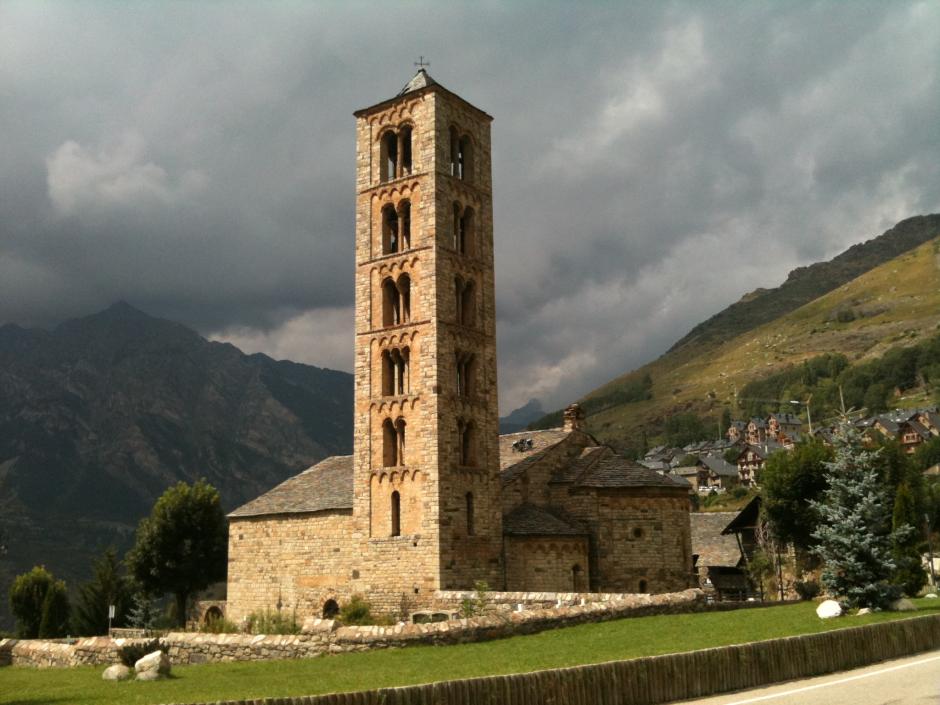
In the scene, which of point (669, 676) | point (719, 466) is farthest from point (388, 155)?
point (719, 466)

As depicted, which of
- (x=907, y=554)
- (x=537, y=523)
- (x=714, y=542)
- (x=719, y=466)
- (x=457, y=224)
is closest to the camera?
(x=537, y=523)

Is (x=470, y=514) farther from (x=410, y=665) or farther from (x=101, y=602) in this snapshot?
(x=101, y=602)

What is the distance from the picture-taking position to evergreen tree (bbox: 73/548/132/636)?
56625 millimetres

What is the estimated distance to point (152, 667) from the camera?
1842 centimetres

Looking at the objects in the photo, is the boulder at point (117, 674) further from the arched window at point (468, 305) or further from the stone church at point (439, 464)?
the arched window at point (468, 305)

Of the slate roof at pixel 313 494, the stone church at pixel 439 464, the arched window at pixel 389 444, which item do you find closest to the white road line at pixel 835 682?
the stone church at pixel 439 464

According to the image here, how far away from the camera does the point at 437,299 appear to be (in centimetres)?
3691

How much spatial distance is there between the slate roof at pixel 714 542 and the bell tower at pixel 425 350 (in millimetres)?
26585

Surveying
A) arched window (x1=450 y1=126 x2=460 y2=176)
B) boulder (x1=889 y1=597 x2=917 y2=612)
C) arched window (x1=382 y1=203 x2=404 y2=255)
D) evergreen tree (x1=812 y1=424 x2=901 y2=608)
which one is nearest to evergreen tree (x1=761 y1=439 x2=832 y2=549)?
evergreen tree (x1=812 y1=424 x2=901 y2=608)

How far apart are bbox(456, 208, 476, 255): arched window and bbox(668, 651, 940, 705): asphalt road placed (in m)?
26.1

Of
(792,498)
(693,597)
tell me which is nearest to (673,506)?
(693,597)

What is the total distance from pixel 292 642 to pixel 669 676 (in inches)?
397

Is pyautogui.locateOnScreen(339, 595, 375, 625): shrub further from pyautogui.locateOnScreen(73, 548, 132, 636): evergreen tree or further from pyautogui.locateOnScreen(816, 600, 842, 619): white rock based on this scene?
pyautogui.locateOnScreen(73, 548, 132, 636): evergreen tree

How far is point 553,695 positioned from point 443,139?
29.4m
